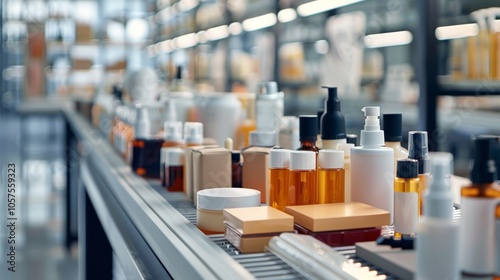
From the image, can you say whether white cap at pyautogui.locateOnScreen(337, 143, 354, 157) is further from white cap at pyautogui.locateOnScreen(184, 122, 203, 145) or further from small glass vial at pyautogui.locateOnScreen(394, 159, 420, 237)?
white cap at pyautogui.locateOnScreen(184, 122, 203, 145)

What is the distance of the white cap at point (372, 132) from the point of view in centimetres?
105

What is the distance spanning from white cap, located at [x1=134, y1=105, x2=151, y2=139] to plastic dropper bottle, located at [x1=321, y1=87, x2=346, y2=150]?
0.70 m

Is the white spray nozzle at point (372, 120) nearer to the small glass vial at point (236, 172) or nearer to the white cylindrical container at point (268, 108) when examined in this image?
the small glass vial at point (236, 172)

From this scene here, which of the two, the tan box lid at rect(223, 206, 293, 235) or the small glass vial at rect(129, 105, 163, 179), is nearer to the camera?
the tan box lid at rect(223, 206, 293, 235)

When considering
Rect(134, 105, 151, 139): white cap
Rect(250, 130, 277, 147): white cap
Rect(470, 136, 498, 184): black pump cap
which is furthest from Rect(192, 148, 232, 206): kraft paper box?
Rect(470, 136, 498, 184): black pump cap

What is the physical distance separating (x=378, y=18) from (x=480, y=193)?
5.32 metres

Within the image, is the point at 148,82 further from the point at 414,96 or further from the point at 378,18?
the point at 378,18

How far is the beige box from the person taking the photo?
123 cm

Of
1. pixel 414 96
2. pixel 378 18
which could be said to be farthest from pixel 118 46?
pixel 414 96

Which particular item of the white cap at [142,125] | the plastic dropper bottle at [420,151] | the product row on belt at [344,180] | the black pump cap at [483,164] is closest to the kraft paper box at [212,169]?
the product row on belt at [344,180]

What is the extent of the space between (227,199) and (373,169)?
24 cm

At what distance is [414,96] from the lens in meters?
4.53

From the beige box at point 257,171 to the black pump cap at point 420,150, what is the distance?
288 mm

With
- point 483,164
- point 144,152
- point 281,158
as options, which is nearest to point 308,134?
point 281,158
